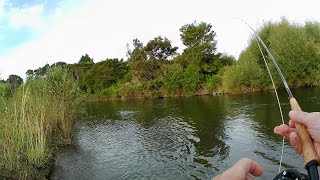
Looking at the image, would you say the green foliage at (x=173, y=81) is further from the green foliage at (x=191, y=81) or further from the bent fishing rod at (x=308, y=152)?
the bent fishing rod at (x=308, y=152)

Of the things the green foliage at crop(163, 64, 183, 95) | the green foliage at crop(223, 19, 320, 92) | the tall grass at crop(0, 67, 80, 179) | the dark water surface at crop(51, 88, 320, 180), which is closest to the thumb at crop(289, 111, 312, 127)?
the dark water surface at crop(51, 88, 320, 180)

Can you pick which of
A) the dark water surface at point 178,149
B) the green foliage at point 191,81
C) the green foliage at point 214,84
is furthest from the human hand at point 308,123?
the green foliage at point 191,81

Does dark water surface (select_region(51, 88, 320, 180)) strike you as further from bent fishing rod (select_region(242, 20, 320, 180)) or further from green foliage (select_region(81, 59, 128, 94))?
green foliage (select_region(81, 59, 128, 94))

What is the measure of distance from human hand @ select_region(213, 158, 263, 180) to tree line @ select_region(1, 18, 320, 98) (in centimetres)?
1948

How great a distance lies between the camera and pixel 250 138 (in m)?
14.7

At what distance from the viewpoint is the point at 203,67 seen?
172 ft

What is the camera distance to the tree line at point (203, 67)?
1533 inches

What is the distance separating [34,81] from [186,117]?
10.6m

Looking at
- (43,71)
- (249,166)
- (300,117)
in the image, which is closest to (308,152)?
(300,117)

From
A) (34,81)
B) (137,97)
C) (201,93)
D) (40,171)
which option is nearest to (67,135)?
(34,81)

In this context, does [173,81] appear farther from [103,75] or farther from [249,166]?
[249,166]

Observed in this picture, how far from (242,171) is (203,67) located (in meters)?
51.5

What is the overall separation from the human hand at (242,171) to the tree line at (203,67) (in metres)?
19.5

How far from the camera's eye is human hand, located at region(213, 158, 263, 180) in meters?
1.41
